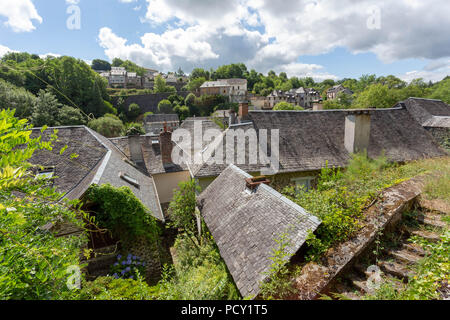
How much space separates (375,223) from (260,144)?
8807mm

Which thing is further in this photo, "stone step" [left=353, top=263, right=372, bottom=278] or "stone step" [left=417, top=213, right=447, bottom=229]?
"stone step" [left=417, top=213, right=447, bottom=229]

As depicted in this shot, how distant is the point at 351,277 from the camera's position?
134 inches

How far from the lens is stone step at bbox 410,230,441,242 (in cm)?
351

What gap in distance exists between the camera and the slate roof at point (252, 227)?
413 centimetres

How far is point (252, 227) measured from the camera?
5.39 m

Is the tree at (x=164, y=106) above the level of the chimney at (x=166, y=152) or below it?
above

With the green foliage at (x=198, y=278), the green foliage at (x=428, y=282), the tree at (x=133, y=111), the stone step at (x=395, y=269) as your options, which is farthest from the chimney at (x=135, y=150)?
the tree at (x=133, y=111)

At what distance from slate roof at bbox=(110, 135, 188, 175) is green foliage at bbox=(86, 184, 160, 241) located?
8.18 m

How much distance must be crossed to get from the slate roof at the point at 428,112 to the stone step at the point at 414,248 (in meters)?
17.0

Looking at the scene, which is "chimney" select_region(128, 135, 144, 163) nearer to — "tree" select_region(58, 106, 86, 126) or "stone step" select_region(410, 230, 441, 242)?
"stone step" select_region(410, 230, 441, 242)

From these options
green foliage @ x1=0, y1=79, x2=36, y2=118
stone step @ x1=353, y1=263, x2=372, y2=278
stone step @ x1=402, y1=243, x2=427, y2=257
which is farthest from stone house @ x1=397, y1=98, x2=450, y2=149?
green foliage @ x1=0, y1=79, x2=36, y2=118

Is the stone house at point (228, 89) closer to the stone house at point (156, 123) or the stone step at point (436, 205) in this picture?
the stone house at point (156, 123)

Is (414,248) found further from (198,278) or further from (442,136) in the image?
(442,136)

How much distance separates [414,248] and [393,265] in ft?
1.80
